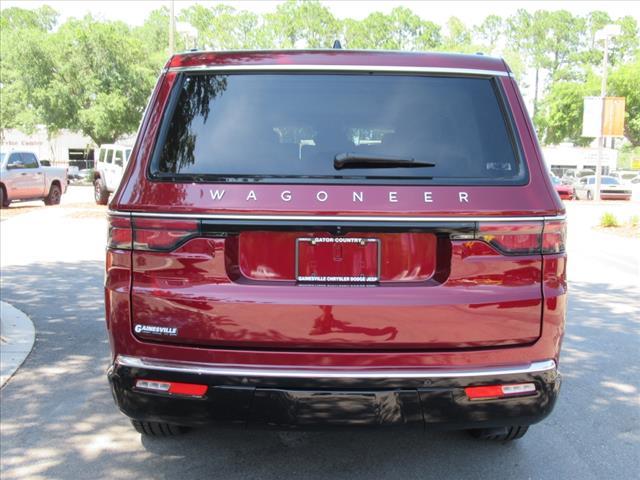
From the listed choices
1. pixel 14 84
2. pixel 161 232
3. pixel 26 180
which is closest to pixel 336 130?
pixel 161 232

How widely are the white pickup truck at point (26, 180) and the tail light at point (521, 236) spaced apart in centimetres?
1931

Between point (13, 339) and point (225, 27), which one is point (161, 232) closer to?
point (13, 339)

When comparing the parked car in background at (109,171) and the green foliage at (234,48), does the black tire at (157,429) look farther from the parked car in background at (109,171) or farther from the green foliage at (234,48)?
the parked car in background at (109,171)

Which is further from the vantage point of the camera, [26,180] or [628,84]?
[628,84]

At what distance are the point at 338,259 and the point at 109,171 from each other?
2135cm

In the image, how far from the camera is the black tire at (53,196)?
2164 cm

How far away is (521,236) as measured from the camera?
277 cm

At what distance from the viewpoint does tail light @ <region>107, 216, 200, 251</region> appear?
2738 millimetres

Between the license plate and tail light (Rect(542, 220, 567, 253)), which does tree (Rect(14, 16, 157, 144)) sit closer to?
the license plate

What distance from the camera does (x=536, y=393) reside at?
2771 millimetres

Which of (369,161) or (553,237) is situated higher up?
(369,161)

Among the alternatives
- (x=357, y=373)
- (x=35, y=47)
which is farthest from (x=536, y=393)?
(x=35, y=47)

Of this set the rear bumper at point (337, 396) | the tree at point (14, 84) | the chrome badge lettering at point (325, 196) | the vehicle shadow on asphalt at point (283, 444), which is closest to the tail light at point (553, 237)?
the chrome badge lettering at point (325, 196)

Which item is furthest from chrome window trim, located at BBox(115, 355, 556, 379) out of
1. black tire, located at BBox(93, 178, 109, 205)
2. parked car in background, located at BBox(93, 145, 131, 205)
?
black tire, located at BBox(93, 178, 109, 205)
